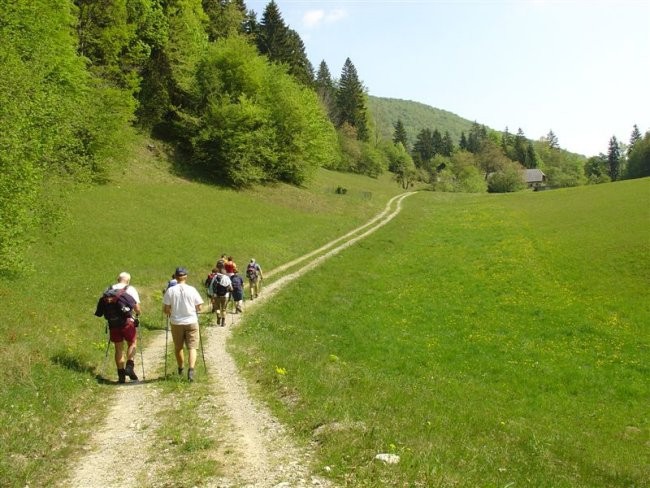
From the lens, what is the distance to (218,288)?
Result: 67.8 feet

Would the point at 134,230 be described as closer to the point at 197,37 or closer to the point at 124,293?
the point at 124,293

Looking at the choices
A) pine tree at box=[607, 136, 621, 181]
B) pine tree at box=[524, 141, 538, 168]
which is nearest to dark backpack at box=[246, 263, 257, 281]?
pine tree at box=[607, 136, 621, 181]

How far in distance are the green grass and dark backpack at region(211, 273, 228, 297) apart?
76.7 inches

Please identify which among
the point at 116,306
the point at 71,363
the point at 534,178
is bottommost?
the point at 71,363

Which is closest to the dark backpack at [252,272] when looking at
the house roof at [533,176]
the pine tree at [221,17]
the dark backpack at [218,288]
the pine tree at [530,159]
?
the dark backpack at [218,288]

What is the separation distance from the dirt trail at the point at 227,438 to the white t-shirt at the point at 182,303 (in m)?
1.71

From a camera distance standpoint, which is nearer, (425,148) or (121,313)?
(121,313)

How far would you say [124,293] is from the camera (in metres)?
12.7

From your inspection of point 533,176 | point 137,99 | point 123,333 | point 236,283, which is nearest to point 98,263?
point 236,283

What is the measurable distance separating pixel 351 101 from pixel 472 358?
123492 millimetres

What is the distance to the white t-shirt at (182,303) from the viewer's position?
1262cm

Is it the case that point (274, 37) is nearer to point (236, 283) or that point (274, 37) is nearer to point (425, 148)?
point (236, 283)

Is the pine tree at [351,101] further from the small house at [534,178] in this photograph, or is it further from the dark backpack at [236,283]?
the dark backpack at [236,283]

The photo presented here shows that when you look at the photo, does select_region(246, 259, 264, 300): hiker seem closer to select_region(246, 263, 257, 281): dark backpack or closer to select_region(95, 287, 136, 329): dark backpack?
select_region(246, 263, 257, 281): dark backpack
